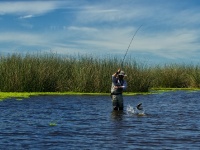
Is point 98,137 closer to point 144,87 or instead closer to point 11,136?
point 11,136

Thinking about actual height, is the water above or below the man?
below

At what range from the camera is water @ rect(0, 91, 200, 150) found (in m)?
13.2

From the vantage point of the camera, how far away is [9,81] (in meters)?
33.1

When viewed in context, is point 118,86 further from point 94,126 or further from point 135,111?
point 94,126

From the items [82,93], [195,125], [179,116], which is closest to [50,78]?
[82,93]

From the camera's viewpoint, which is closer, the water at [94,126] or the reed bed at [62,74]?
the water at [94,126]

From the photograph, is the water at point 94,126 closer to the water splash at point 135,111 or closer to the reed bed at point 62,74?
the water splash at point 135,111

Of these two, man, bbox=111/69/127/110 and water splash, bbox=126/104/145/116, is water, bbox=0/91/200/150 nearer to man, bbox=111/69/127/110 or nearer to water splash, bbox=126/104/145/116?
water splash, bbox=126/104/145/116

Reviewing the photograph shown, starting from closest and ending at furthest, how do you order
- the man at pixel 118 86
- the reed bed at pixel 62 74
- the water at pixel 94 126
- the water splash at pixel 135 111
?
1. the water at pixel 94 126
2. the man at pixel 118 86
3. the water splash at pixel 135 111
4. the reed bed at pixel 62 74

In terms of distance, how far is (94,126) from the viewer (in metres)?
16.9

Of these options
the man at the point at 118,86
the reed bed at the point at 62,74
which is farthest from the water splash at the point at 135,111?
the reed bed at the point at 62,74

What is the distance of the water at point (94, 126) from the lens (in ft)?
43.4

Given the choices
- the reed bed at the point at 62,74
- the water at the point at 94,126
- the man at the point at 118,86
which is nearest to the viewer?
the water at the point at 94,126

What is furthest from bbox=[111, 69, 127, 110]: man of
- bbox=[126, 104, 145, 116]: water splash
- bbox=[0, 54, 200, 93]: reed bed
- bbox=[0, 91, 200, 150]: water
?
bbox=[0, 54, 200, 93]: reed bed
